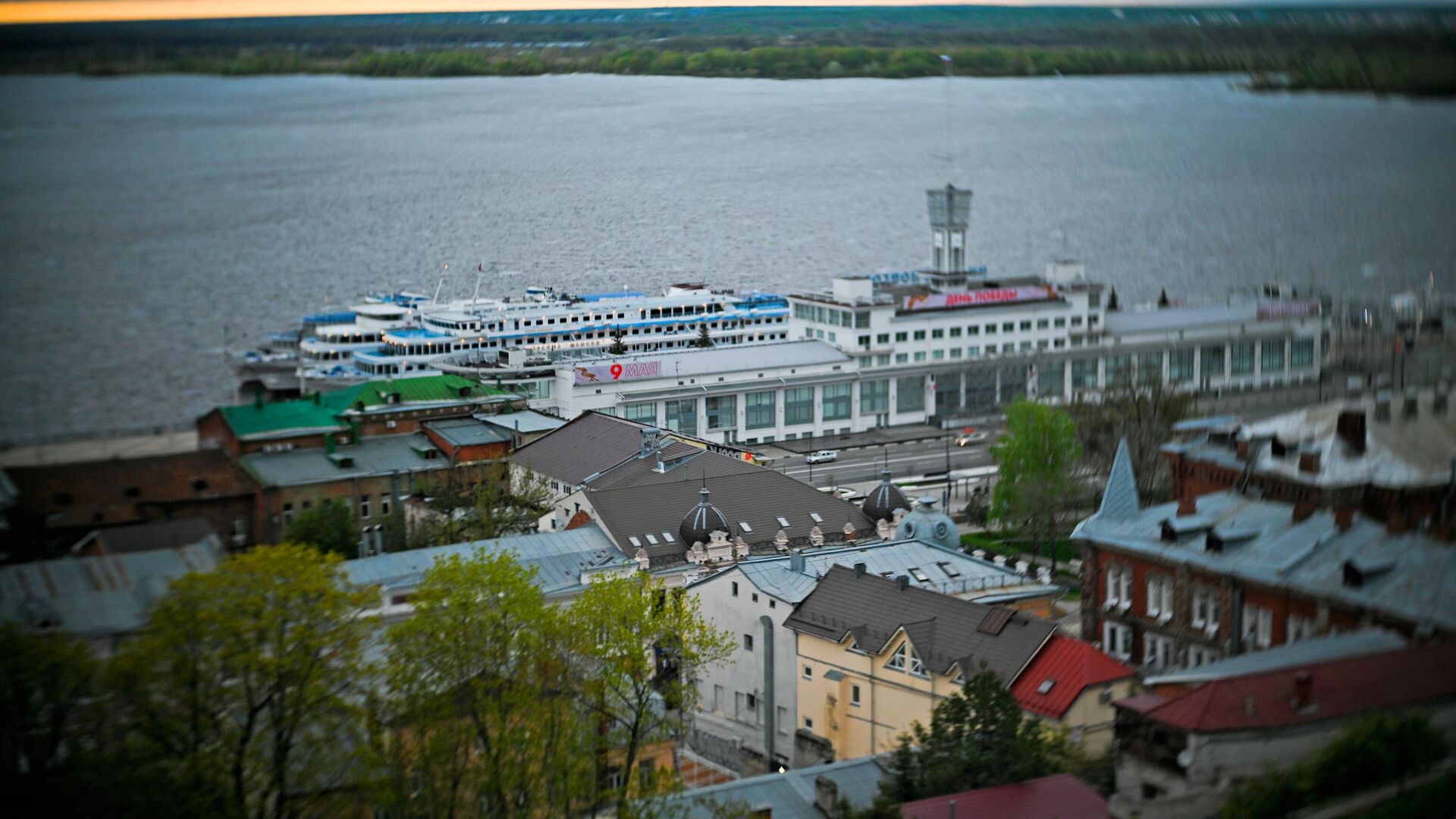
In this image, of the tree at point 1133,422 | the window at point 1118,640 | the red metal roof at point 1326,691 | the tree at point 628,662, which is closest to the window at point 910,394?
the tree at point 1133,422

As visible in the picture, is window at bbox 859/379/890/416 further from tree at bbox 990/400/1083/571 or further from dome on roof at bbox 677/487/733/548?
dome on roof at bbox 677/487/733/548

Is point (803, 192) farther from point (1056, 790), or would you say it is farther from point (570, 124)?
point (1056, 790)

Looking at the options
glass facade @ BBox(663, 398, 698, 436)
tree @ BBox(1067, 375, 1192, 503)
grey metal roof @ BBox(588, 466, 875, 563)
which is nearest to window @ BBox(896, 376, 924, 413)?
glass facade @ BBox(663, 398, 698, 436)

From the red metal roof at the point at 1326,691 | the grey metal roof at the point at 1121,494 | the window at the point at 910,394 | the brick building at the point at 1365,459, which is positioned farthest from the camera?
the window at the point at 910,394

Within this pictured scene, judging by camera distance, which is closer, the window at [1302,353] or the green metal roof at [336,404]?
the green metal roof at [336,404]

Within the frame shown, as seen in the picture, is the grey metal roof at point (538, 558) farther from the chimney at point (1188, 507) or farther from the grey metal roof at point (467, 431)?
the chimney at point (1188, 507)

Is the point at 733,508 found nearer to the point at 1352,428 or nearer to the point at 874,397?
the point at 1352,428
